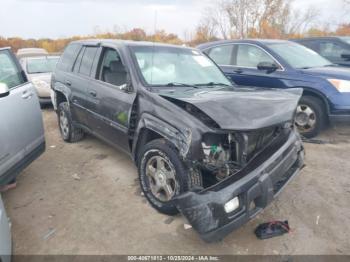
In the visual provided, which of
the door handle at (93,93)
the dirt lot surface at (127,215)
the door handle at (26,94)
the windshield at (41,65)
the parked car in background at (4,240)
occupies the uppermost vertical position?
the door handle at (26,94)

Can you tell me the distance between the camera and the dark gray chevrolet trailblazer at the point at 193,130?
2471mm

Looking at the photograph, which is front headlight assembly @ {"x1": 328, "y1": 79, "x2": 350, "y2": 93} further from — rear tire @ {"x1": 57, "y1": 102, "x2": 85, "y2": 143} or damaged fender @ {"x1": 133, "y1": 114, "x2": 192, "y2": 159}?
rear tire @ {"x1": 57, "y1": 102, "x2": 85, "y2": 143}

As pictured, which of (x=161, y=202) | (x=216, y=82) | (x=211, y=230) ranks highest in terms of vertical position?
(x=216, y=82)

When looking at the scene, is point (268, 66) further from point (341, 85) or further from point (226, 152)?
point (226, 152)

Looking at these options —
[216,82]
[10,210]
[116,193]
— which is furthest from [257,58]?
[10,210]

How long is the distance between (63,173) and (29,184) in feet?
1.56

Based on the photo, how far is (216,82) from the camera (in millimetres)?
3986

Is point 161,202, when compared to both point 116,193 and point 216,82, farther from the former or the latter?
point 216,82

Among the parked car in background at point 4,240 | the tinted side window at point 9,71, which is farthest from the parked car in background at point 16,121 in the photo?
the parked car in background at point 4,240

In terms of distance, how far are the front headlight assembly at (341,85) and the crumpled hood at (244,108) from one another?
2421 millimetres

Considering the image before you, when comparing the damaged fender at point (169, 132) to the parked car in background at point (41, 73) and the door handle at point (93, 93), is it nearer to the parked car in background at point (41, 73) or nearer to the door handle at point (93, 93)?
the door handle at point (93, 93)

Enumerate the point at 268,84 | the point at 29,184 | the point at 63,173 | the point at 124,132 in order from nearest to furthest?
the point at 124,132 → the point at 29,184 → the point at 63,173 → the point at 268,84

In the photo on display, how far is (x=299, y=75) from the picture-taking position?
17.5 ft

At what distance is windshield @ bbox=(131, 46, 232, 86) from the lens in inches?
143
